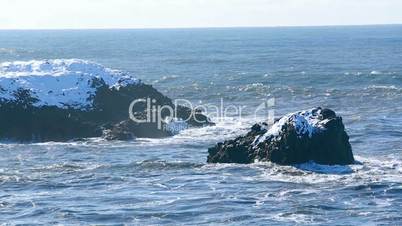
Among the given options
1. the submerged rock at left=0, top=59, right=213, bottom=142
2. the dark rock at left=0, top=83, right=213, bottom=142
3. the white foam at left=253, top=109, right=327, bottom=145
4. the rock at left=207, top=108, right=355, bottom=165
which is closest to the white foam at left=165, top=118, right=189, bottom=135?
the submerged rock at left=0, top=59, right=213, bottom=142

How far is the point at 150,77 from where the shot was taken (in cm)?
12000

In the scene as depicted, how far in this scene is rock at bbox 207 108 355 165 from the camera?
170 feet

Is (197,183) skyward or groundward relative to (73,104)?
groundward

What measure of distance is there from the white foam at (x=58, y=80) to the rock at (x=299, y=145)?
1890 cm

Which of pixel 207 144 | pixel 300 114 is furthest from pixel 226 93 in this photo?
pixel 300 114

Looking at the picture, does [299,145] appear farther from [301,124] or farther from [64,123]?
[64,123]

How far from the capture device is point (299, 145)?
171 ft

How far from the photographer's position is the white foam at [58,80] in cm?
6794

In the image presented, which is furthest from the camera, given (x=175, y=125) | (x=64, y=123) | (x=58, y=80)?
(x=58, y=80)

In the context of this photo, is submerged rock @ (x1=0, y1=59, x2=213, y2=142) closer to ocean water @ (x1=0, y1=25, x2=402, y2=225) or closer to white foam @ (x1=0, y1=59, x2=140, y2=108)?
white foam @ (x1=0, y1=59, x2=140, y2=108)

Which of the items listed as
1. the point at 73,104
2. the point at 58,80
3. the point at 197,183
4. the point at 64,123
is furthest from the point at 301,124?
the point at 58,80

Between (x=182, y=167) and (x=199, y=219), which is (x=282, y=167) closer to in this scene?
(x=182, y=167)

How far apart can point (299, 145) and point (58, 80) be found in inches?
1038

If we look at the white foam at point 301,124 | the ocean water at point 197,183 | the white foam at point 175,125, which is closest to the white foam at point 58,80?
the ocean water at point 197,183
